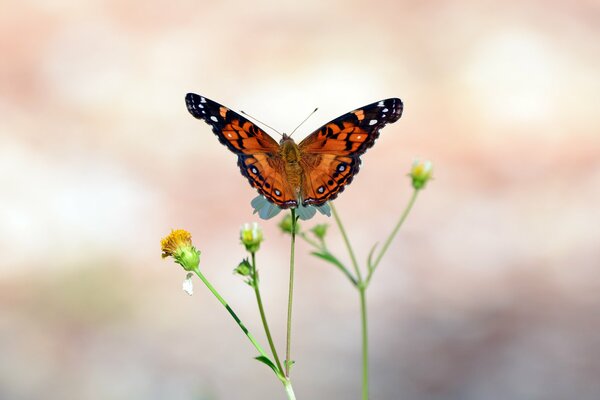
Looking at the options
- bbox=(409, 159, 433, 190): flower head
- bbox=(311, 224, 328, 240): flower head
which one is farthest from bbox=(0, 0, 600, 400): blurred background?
bbox=(409, 159, 433, 190): flower head

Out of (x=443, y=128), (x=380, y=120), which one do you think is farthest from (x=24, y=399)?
(x=443, y=128)

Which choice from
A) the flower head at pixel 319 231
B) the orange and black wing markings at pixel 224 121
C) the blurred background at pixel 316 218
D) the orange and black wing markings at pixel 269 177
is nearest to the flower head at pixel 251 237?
the orange and black wing markings at pixel 269 177

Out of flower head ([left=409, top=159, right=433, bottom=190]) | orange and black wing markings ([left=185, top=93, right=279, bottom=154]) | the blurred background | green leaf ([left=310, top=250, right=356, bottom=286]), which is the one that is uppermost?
the blurred background

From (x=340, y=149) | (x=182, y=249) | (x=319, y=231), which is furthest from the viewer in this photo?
(x=319, y=231)

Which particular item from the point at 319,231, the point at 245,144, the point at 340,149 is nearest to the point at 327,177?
the point at 340,149

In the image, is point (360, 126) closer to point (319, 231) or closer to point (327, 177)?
point (327, 177)

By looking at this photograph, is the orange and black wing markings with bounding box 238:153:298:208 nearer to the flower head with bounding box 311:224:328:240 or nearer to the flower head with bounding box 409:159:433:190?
the flower head with bounding box 311:224:328:240
